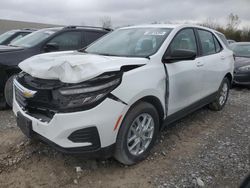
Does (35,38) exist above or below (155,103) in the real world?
above

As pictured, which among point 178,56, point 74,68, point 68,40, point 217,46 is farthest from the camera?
point 68,40

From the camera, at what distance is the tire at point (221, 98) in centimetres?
540

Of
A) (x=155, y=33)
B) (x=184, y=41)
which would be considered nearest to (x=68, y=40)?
(x=155, y=33)

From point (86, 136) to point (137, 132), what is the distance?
2.44ft

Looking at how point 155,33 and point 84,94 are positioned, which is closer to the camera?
point 84,94

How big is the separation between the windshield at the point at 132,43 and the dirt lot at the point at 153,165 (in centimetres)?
137

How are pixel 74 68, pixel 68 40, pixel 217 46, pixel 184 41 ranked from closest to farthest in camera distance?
pixel 74 68 → pixel 184 41 → pixel 217 46 → pixel 68 40

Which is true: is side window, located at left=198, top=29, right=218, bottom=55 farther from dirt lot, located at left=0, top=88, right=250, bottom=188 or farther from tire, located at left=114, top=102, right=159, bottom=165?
tire, located at left=114, top=102, right=159, bottom=165

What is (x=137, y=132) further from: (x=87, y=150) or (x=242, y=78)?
(x=242, y=78)

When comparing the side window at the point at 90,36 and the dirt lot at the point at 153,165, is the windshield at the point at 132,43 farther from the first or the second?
the side window at the point at 90,36

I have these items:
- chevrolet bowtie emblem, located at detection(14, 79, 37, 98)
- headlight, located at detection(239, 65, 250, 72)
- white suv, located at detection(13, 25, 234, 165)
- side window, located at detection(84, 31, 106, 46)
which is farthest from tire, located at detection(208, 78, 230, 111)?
chevrolet bowtie emblem, located at detection(14, 79, 37, 98)

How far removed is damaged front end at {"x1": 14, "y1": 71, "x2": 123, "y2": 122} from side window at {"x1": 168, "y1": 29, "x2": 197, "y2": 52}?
1330 millimetres

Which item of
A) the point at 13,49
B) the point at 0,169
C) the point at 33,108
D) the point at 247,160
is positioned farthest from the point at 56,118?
the point at 13,49

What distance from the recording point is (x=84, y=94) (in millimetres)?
2645
